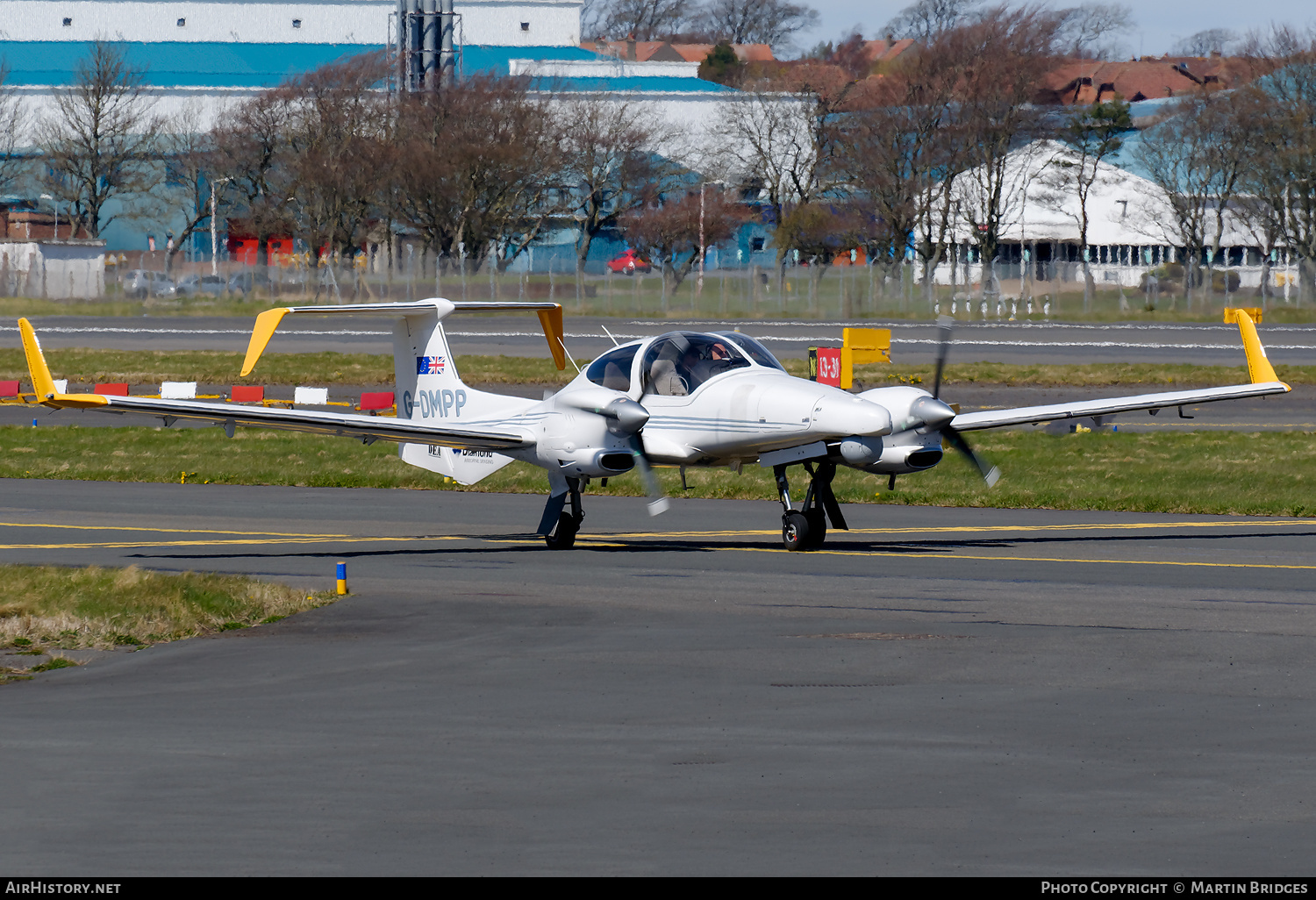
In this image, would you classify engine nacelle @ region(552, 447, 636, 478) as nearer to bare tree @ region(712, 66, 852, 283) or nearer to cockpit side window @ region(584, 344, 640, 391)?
cockpit side window @ region(584, 344, 640, 391)

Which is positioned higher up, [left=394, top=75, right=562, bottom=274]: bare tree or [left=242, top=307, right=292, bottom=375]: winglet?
[left=394, top=75, right=562, bottom=274]: bare tree

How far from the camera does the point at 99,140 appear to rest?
9669cm

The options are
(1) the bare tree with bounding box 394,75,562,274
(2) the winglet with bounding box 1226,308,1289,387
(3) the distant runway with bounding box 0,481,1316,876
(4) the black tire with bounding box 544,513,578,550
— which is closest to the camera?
(3) the distant runway with bounding box 0,481,1316,876

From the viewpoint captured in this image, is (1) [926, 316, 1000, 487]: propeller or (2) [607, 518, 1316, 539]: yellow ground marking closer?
(1) [926, 316, 1000, 487]: propeller

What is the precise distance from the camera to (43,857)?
713cm

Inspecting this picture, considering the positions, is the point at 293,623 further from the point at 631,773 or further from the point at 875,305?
the point at 875,305

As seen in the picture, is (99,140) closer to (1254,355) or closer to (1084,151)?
(1084,151)

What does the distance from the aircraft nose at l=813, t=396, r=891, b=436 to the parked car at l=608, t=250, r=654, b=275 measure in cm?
6918

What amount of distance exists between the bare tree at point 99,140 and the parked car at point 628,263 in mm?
28773

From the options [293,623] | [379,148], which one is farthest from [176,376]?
[379,148]

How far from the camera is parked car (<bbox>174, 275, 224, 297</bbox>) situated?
7969cm

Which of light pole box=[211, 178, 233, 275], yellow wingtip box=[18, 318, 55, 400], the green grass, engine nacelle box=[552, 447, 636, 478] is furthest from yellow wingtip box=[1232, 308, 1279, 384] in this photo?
light pole box=[211, 178, 233, 275]

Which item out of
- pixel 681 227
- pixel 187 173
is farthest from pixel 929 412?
pixel 187 173

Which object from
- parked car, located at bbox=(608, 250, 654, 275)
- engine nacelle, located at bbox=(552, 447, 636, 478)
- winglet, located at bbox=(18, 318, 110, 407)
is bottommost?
engine nacelle, located at bbox=(552, 447, 636, 478)
